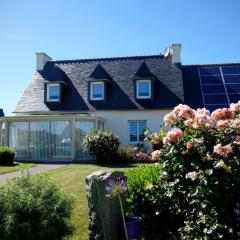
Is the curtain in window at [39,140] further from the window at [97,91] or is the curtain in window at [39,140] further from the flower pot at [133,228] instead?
the flower pot at [133,228]

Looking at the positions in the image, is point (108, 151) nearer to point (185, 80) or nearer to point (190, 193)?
point (185, 80)

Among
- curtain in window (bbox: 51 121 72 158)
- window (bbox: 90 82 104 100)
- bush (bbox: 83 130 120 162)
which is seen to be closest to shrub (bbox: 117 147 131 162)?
bush (bbox: 83 130 120 162)

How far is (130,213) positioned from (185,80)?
2402 centimetres

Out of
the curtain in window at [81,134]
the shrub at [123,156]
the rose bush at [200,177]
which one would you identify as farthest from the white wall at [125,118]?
the rose bush at [200,177]

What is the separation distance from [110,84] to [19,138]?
306 inches

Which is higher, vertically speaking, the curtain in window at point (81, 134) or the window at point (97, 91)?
the window at point (97, 91)

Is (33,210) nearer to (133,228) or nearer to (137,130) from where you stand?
(133,228)

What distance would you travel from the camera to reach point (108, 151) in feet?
74.3

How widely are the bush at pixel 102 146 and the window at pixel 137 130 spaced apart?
410 cm

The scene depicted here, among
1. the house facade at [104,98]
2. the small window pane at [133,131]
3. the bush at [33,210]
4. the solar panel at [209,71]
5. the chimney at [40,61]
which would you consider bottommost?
the bush at [33,210]

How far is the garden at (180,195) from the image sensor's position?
18.8ft

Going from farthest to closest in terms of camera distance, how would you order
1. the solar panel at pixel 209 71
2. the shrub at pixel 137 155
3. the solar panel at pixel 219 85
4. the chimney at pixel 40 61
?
1. the chimney at pixel 40 61
2. the solar panel at pixel 209 71
3. the solar panel at pixel 219 85
4. the shrub at pixel 137 155

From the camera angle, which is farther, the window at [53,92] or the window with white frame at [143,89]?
the window at [53,92]

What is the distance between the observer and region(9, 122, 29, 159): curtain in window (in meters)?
25.4
